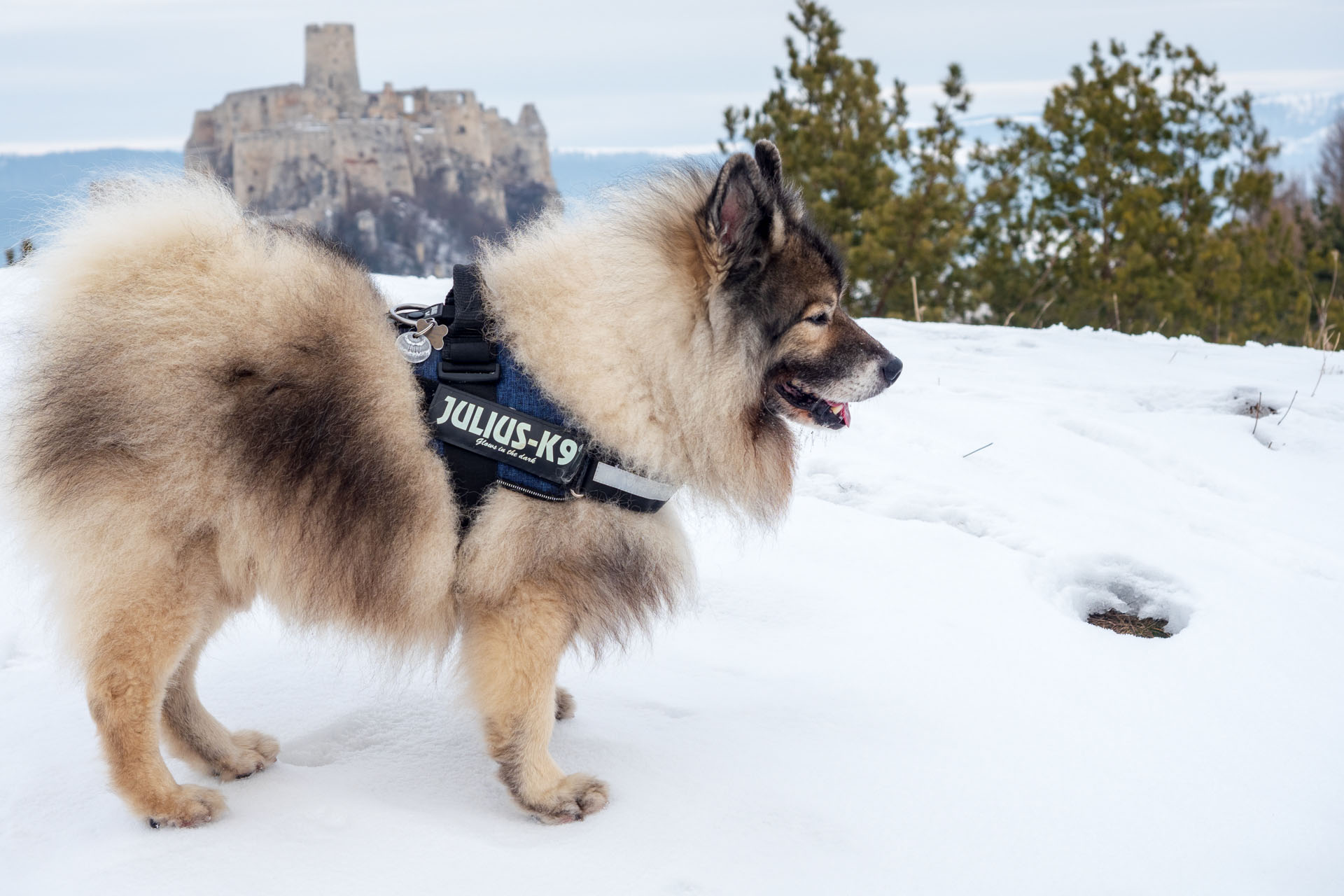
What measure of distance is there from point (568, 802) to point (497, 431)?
0.92 metres

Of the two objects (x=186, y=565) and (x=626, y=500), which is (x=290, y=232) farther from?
(x=626, y=500)

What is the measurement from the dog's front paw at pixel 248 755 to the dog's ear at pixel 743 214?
5.73 ft

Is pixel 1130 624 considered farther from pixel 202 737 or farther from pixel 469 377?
pixel 202 737

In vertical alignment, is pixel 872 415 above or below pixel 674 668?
above

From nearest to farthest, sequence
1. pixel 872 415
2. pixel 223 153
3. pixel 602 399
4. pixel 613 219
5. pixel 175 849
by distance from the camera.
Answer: pixel 175 849
pixel 602 399
pixel 613 219
pixel 872 415
pixel 223 153

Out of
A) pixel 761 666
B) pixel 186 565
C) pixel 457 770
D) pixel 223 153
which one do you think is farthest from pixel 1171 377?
pixel 223 153

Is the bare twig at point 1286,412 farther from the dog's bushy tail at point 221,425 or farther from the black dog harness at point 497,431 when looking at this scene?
the dog's bushy tail at point 221,425

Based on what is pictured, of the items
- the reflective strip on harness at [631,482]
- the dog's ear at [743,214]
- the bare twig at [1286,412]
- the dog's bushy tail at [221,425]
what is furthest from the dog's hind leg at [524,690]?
the bare twig at [1286,412]

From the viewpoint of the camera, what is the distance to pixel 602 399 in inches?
95.2

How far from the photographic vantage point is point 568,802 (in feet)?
7.81

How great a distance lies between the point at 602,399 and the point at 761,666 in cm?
116

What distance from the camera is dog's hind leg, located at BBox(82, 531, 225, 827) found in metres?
2.21

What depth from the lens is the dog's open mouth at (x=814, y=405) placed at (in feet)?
8.63

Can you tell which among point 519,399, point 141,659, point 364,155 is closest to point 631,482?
point 519,399
